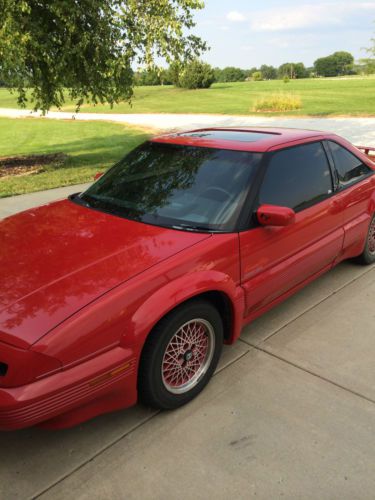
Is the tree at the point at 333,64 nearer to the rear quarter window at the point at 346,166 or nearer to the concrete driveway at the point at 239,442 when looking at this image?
the rear quarter window at the point at 346,166

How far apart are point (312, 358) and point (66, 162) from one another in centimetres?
974

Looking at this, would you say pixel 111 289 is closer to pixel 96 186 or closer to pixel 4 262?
pixel 4 262

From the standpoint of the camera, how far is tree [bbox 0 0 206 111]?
8.16 metres

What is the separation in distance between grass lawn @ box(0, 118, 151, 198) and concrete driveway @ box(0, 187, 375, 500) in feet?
20.8

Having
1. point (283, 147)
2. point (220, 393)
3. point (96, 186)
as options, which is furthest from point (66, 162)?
point (220, 393)

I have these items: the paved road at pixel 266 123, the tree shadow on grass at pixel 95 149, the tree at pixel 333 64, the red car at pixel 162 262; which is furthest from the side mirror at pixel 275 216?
the tree at pixel 333 64

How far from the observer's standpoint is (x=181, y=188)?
3.18 meters

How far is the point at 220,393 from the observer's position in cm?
284

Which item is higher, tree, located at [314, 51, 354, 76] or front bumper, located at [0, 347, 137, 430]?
tree, located at [314, 51, 354, 76]

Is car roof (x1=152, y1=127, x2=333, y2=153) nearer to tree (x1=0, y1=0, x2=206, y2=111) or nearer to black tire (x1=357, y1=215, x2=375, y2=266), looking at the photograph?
black tire (x1=357, y1=215, x2=375, y2=266)

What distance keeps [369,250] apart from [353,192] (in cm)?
90

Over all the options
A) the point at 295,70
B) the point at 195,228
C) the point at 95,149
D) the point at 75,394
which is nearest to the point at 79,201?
the point at 195,228

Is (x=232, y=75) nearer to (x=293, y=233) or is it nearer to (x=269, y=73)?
(x=269, y=73)

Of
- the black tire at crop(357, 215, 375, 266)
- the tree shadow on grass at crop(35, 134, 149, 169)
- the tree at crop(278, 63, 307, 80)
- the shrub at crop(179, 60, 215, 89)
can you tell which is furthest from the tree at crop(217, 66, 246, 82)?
the black tire at crop(357, 215, 375, 266)
